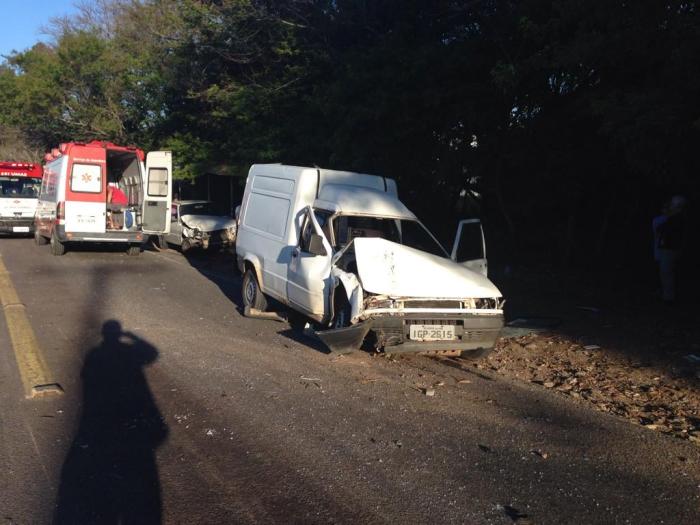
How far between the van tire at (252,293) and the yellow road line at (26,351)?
2.97m

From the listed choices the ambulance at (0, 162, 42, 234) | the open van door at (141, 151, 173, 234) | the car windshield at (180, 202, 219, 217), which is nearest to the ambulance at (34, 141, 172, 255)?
the open van door at (141, 151, 173, 234)

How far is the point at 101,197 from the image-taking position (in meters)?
15.8

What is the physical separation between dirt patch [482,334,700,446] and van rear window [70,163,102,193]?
1122 centimetres

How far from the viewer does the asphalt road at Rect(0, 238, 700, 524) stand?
13.2ft

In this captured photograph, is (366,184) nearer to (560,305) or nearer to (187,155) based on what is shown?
(560,305)

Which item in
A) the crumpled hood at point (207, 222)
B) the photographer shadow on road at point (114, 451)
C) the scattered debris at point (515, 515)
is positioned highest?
the crumpled hood at point (207, 222)

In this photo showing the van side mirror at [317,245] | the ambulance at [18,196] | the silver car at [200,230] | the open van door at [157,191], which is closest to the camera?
the van side mirror at [317,245]

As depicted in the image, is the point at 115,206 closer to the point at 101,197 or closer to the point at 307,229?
the point at 101,197

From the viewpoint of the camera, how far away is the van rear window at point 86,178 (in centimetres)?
1570

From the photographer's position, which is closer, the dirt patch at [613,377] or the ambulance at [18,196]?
the dirt patch at [613,377]

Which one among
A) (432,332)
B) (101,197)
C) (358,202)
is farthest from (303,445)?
(101,197)

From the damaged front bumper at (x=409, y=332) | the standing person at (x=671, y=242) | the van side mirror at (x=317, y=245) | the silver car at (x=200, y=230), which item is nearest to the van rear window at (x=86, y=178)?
the silver car at (x=200, y=230)

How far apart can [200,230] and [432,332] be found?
39.7ft

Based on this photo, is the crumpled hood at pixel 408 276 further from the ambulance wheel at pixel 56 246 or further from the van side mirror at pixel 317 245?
the ambulance wheel at pixel 56 246
